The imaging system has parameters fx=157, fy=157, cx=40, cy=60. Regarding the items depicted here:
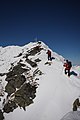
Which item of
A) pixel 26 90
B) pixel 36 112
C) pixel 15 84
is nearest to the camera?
pixel 36 112

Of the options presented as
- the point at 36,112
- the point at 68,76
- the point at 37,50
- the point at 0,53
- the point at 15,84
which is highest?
the point at 0,53

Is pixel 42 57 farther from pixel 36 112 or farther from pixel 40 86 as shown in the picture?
pixel 36 112

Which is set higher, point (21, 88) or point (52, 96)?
point (21, 88)

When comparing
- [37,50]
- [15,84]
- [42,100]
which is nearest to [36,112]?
[42,100]

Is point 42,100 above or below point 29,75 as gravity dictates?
below

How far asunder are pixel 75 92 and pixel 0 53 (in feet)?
237

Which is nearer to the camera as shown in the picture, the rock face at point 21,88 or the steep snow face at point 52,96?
the steep snow face at point 52,96

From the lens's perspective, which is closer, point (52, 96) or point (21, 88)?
point (52, 96)

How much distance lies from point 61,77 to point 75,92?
4.95 m

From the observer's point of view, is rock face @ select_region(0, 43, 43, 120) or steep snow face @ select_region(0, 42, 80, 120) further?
rock face @ select_region(0, 43, 43, 120)

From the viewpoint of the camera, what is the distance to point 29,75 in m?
34.4

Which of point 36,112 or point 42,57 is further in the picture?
point 42,57

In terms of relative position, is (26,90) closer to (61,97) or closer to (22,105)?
(22,105)

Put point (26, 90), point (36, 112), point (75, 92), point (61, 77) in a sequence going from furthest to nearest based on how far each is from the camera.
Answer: point (26, 90)
point (61, 77)
point (36, 112)
point (75, 92)
